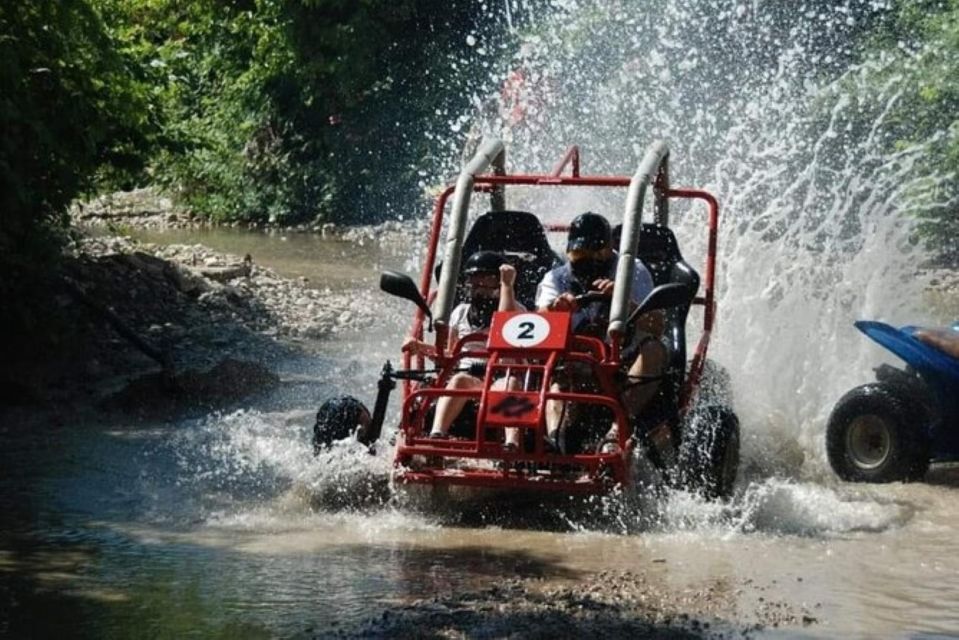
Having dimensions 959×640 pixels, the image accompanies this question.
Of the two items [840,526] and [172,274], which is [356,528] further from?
[172,274]

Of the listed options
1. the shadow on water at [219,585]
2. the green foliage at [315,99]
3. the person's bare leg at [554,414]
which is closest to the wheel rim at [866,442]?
the person's bare leg at [554,414]

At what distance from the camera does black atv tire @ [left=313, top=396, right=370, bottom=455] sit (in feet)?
31.6

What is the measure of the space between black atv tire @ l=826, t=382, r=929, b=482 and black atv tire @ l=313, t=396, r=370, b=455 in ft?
9.06

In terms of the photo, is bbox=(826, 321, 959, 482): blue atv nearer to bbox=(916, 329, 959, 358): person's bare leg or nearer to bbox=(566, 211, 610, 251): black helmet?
bbox=(916, 329, 959, 358): person's bare leg

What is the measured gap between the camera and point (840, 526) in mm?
9000

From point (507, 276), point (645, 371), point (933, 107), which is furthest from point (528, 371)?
point (933, 107)

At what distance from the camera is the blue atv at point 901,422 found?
985 centimetres

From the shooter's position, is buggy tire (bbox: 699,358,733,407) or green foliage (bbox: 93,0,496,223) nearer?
buggy tire (bbox: 699,358,733,407)

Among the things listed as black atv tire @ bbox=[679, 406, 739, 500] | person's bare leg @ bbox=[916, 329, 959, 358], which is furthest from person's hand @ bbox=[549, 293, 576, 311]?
person's bare leg @ bbox=[916, 329, 959, 358]

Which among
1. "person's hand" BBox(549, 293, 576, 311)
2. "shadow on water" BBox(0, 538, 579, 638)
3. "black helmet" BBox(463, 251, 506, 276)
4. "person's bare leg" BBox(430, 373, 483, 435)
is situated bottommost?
"shadow on water" BBox(0, 538, 579, 638)

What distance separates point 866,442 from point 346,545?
3319mm

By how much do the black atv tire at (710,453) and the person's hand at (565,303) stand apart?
913 mm

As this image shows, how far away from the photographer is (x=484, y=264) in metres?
10.2

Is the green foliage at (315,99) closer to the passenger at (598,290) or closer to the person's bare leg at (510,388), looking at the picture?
the passenger at (598,290)
